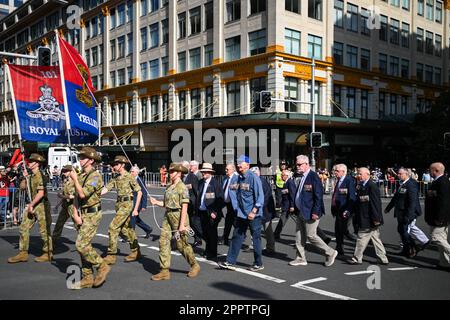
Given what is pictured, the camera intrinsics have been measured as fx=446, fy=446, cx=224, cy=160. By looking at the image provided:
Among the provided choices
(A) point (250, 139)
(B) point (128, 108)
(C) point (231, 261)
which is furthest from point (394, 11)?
(C) point (231, 261)

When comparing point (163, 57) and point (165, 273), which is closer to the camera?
point (165, 273)

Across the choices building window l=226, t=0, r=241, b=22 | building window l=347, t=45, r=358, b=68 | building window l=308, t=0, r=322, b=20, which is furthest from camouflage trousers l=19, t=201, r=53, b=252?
building window l=347, t=45, r=358, b=68

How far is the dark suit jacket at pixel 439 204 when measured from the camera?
7512 millimetres

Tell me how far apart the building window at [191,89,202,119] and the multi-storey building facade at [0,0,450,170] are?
0.08 m

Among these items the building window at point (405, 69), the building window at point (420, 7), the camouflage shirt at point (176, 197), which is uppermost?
the building window at point (420, 7)

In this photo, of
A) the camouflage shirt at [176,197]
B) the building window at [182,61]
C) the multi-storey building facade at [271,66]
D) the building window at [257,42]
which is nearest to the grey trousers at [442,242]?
the camouflage shirt at [176,197]

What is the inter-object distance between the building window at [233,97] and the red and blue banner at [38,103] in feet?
75.7

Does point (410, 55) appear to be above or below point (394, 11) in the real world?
below

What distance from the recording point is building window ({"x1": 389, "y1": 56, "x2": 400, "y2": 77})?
1539 inches

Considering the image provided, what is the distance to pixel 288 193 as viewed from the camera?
9.25m

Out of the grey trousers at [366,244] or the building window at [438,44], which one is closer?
the grey trousers at [366,244]

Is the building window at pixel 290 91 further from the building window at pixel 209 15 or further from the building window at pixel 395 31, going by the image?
the building window at pixel 395 31
